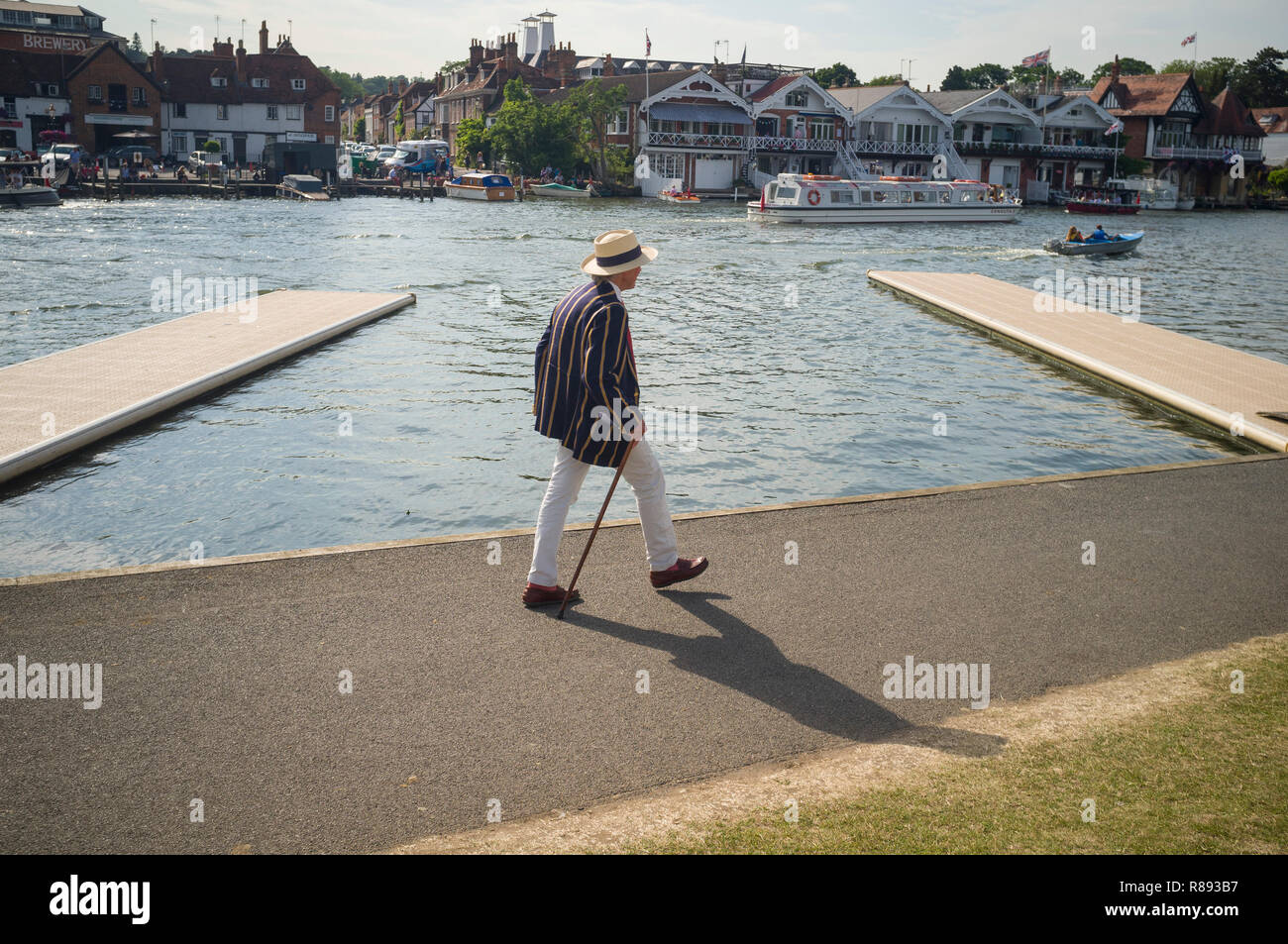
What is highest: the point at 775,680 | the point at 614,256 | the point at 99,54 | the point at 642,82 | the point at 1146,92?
the point at 1146,92

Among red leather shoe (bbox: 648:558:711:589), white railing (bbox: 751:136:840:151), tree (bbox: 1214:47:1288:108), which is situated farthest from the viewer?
tree (bbox: 1214:47:1288:108)

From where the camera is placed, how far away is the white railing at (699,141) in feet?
264

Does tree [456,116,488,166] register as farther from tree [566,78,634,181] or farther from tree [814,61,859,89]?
tree [814,61,859,89]

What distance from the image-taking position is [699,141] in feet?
267

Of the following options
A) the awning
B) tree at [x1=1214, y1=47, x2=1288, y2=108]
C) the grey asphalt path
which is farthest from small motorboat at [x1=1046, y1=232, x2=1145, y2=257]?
tree at [x1=1214, y1=47, x2=1288, y2=108]

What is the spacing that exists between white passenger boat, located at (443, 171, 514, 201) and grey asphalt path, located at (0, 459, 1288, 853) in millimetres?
69482

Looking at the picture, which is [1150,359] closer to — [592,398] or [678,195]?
[592,398]

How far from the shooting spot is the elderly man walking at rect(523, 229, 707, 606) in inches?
250

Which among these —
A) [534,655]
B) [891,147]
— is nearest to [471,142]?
[891,147]

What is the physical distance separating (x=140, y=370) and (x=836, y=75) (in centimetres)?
12673

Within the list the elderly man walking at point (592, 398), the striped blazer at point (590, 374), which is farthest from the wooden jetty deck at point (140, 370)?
the striped blazer at point (590, 374)

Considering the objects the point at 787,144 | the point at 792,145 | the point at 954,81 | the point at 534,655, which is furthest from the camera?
the point at 954,81
